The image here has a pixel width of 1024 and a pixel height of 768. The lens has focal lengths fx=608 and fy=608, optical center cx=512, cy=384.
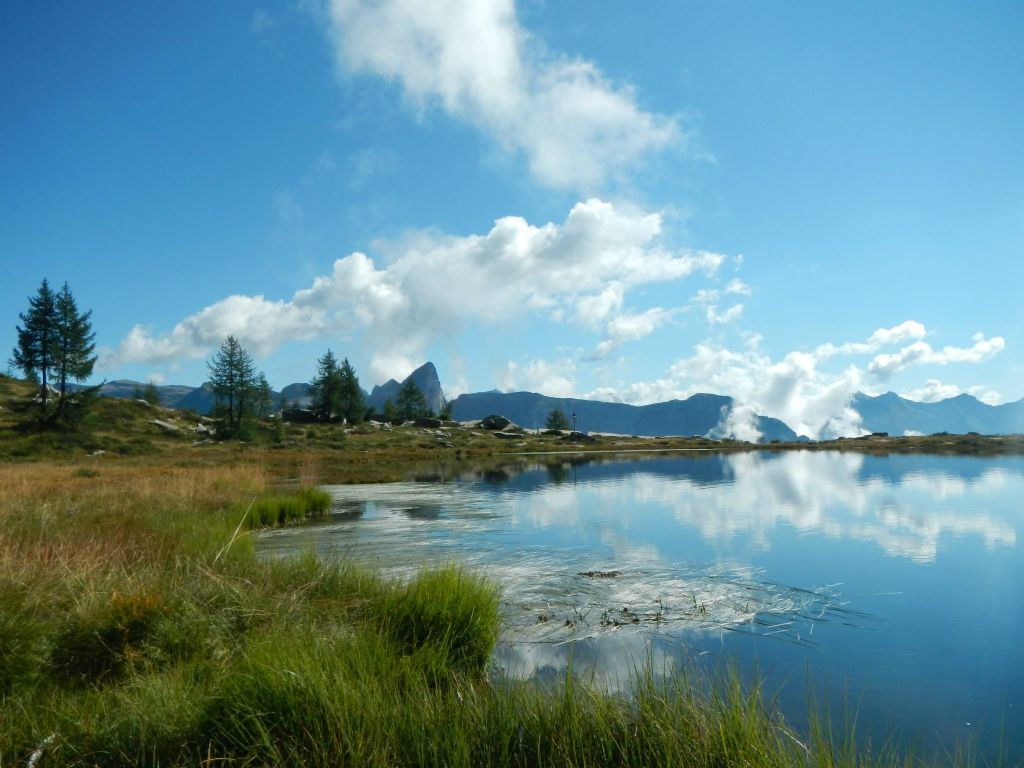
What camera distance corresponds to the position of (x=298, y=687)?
17.2 ft

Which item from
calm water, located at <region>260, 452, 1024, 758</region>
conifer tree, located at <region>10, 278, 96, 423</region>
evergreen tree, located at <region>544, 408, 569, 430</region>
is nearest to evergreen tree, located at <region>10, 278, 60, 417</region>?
conifer tree, located at <region>10, 278, 96, 423</region>

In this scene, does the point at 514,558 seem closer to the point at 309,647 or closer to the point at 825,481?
the point at 309,647

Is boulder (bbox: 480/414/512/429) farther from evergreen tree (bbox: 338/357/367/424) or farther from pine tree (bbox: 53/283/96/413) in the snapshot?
pine tree (bbox: 53/283/96/413)

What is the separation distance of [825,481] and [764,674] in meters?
35.3

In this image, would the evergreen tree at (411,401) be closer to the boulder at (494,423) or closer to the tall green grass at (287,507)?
the boulder at (494,423)

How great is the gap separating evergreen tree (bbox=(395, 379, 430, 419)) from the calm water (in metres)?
102

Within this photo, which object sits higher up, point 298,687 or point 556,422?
point 556,422

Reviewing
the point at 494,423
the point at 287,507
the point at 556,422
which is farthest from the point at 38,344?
the point at 556,422

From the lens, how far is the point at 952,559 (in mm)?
15797

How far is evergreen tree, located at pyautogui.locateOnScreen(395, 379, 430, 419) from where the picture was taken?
13199cm

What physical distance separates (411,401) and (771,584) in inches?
4843

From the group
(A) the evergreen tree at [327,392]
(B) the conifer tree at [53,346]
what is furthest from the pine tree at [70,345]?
(A) the evergreen tree at [327,392]

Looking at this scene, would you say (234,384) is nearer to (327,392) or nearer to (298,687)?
(327,392)

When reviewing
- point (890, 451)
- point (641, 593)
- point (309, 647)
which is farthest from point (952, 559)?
point (890, 451)
